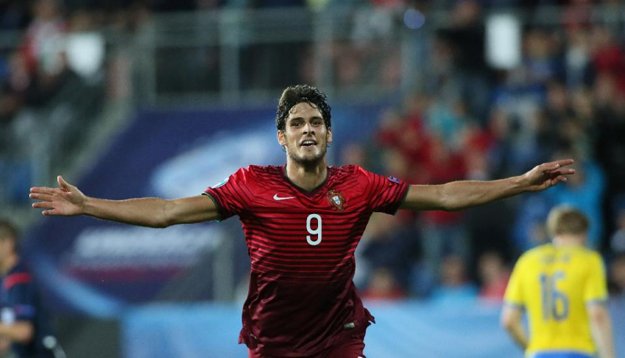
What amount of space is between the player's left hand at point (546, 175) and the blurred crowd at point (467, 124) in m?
5.45

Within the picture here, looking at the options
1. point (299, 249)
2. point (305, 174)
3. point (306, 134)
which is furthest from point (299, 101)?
point (299, 249)

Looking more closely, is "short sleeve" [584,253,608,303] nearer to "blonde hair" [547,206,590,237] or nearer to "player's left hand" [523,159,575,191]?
"blonde hair" [547,206,590,237]

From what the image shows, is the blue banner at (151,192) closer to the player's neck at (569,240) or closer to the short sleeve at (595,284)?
the player's neck at (569,240)

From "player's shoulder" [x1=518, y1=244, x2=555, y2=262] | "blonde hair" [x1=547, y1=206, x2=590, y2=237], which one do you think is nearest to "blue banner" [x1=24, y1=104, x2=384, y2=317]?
"player's shoulder" [x1=518, y1=244, x2=555, y2=262]

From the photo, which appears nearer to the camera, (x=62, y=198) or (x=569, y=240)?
(x=62, y=198)

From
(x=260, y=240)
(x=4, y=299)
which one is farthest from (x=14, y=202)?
(x=260, y=240)

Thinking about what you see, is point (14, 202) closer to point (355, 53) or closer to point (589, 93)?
point (355, 53)

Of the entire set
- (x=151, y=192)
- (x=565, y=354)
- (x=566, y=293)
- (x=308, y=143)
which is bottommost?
(x=565, y=354)

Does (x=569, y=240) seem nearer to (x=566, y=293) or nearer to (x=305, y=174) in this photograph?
(x=566, y=293)

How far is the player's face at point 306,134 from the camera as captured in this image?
702cm

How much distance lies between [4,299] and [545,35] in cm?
704

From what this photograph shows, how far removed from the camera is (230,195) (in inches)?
279

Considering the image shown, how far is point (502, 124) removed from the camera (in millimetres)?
14125

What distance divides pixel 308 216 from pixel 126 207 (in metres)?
0.94
